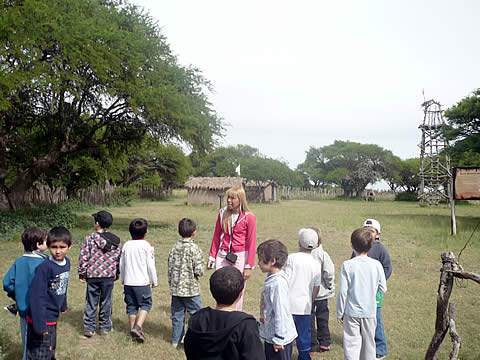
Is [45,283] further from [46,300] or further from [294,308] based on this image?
[294,308]

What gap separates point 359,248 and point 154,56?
563 inches

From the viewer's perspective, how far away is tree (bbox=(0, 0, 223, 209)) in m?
12.2

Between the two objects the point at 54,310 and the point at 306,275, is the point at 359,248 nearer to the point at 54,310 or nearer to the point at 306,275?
the point at 306,275

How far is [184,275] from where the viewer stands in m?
4.60

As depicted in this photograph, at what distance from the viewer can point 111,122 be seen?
1750cm

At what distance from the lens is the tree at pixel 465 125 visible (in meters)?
21.0

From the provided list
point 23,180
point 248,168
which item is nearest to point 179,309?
point 23,180

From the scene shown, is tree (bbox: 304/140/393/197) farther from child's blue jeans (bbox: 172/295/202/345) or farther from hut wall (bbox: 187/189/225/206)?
child's blue jeans (bbox: 172/295/202/345)

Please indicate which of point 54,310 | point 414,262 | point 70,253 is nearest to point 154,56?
point 70,253

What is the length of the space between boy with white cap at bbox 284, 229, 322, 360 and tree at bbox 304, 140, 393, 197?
2546 inches

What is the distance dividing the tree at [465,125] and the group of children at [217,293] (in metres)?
19.6

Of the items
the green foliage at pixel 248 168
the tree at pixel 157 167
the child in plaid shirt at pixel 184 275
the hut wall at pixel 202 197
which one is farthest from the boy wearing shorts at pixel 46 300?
the green foliage at pixel 248 168

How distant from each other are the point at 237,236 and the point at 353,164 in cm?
6901

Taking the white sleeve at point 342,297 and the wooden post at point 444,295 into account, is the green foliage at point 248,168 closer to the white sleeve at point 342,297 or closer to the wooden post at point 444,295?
the white sleeve at point 342,297
